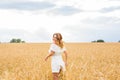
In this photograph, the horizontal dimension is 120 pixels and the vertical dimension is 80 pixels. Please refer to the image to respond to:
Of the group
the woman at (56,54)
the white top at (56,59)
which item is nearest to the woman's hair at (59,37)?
the woman at (56,54)

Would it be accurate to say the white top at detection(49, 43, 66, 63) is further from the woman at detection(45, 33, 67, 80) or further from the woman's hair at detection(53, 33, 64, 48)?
the woman's hair at detection(53, 33, 64, 48)

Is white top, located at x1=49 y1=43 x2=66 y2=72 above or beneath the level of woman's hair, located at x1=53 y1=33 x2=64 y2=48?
beneath

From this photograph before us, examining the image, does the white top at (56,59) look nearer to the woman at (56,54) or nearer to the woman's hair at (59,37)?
the woman at (56,54)

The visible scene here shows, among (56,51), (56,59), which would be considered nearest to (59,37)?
(56,51)

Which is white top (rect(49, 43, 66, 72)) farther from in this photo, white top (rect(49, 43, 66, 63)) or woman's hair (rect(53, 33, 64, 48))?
woman's hair (rect(53, 33, 64, 48))

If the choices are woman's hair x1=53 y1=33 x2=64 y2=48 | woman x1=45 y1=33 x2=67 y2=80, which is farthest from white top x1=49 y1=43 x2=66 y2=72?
woman's hair x1=53 y1=33 x2=64 y2=48

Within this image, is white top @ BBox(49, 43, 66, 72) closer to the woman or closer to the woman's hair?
the woman

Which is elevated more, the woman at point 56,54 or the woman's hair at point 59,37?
the woman's hair at point 59,37

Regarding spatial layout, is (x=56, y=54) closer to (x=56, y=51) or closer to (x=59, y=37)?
(x=56, y=51)

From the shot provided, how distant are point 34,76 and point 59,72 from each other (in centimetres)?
79

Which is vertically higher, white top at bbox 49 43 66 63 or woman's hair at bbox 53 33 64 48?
woman's hair at bbox 53 33 64 48

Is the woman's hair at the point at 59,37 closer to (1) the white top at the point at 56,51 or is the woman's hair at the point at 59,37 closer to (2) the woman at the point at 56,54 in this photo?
(2) the woman at the point at 56,54

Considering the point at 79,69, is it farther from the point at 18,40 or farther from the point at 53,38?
the point at 18,40

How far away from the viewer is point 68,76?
25.6ft
